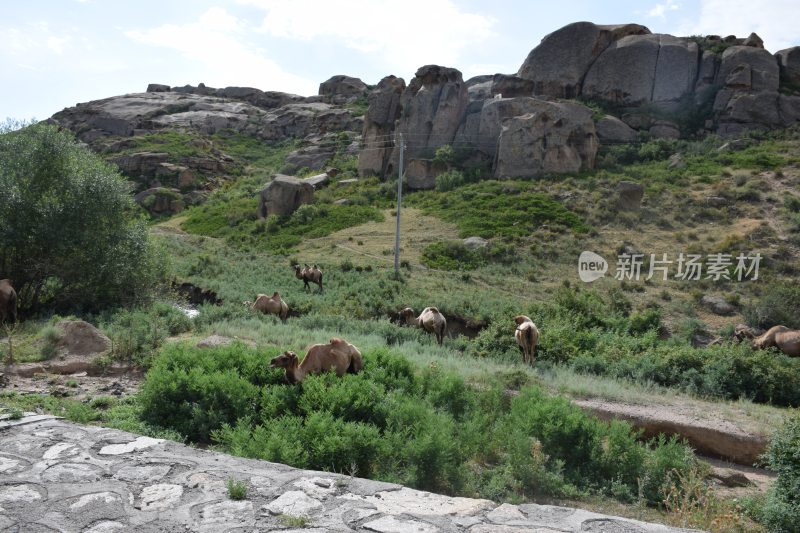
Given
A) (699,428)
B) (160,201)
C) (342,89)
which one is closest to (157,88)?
(342,89)

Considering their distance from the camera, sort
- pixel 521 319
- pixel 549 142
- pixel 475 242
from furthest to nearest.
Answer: pixel 549 142 → pixel 475 242 → pixel 521 319

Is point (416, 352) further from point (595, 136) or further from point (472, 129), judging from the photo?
point (472, 129)

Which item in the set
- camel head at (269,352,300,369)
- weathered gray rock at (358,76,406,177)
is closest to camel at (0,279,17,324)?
camel head at (269,352,300,369)

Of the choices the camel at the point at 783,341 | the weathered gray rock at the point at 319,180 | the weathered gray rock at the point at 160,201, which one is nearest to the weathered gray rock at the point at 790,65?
the weathered gray rock at the point at 319,180

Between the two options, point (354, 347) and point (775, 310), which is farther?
point (775, 310)

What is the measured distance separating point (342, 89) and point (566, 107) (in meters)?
64.1

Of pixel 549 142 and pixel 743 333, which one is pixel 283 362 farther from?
pixel 549 142

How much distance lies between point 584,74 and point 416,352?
5145cm

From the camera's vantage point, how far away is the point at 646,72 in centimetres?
5634

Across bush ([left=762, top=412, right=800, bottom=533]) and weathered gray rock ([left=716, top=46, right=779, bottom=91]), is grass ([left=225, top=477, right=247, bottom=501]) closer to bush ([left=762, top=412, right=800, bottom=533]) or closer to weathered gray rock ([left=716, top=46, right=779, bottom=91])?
bush ([left=762, top=412, right=800, bottom=533])

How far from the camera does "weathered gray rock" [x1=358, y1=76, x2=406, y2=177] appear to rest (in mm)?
56094

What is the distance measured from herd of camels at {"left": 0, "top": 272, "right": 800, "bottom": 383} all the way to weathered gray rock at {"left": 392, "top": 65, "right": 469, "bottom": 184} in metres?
29.6

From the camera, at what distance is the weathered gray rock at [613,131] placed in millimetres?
51938

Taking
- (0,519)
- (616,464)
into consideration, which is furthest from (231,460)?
(616,464)
